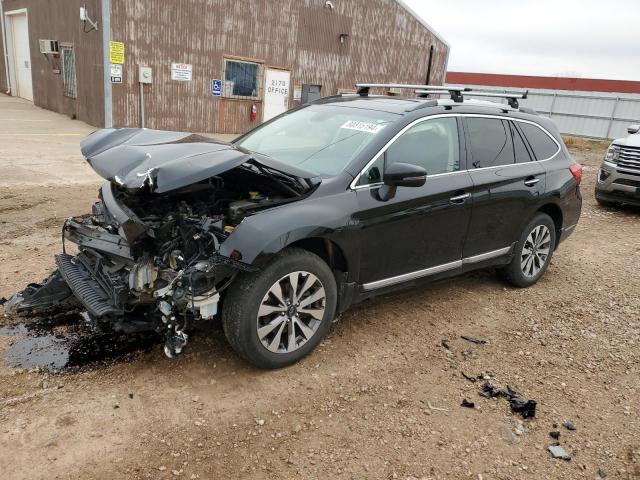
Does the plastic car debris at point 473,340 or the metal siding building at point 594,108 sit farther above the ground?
the metal siding building at point 594,108

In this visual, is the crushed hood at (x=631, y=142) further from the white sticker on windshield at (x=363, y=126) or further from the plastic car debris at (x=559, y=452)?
the plastic car debris at (x=559, y=452)

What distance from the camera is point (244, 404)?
123 inches

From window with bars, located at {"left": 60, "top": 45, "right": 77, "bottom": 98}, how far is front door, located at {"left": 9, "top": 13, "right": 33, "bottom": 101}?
4.29 meters

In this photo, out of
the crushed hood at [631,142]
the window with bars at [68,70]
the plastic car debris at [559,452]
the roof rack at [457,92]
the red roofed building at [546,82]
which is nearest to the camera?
the plastic car debris at [559,452]

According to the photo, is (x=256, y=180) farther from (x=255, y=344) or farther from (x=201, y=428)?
(x=201, y=428)

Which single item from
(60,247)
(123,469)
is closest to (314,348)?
(123,469)

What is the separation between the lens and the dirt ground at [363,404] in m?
2.69

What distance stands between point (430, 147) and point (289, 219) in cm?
151

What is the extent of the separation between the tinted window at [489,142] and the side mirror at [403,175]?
108 cm

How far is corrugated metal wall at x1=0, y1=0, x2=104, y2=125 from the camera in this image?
43.8ft

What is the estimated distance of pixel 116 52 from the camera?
12859 mm

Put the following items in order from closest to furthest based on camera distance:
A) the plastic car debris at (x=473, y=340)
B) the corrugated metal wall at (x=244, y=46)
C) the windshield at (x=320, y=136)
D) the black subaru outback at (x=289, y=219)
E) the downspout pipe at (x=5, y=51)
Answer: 1. the black subaru outback at (x=289, y=219)
2. the windshield at (x=320, y=136)
3. the plastic car debris at (x=473, y=340)
4. the corrugated metal wall at (x=244, y=46)
5. the downspout pipe at (x=5, y=51)

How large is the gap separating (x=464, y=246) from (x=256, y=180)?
1964 millimetres

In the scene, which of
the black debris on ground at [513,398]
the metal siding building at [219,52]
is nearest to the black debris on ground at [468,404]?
the black debris on ground at [513,398]
